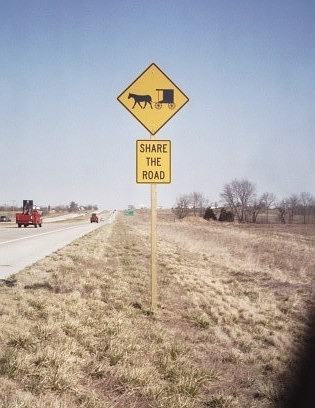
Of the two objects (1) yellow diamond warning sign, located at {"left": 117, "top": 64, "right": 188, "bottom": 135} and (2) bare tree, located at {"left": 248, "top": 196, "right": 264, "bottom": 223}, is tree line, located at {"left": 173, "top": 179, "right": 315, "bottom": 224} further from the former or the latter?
(1) yellow diamond warning sign, located at {"left": 117, "top": 64, "right": 188, "bottom": 135}

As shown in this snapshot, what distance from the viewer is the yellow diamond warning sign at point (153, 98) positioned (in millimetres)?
6766

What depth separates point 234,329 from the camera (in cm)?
670

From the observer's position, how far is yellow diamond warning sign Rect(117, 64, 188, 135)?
6766 millimetres

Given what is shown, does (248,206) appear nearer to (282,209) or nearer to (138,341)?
(282,209)

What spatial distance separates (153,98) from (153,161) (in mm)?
1045

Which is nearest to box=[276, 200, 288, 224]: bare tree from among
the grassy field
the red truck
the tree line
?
the tree line

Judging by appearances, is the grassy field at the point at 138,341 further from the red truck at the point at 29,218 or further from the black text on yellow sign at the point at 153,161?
the red truck at the point at 29,218

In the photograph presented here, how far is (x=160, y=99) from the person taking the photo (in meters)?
6.83

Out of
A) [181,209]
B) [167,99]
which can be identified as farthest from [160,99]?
[181,209]

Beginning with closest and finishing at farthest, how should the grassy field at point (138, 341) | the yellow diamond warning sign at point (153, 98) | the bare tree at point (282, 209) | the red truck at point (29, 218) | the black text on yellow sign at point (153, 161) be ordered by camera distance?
1. the grassy field at point (138, 341)
2. the black text on yellow sign at point (153, 161)
3. the yellow diamond warning sign at point (153, 98)
4. the red truck at point (29, 218)
5. the bare tree at point (282, 209)

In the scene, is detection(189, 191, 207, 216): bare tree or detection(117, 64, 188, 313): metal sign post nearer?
detection(117, 64, 188, 313): metal sign post

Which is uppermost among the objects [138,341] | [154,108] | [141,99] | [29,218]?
[141,99]

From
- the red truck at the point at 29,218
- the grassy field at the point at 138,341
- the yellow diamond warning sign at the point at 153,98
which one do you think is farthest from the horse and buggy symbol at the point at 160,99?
the red truck at the point at 29,218

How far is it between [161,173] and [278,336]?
3166mm
